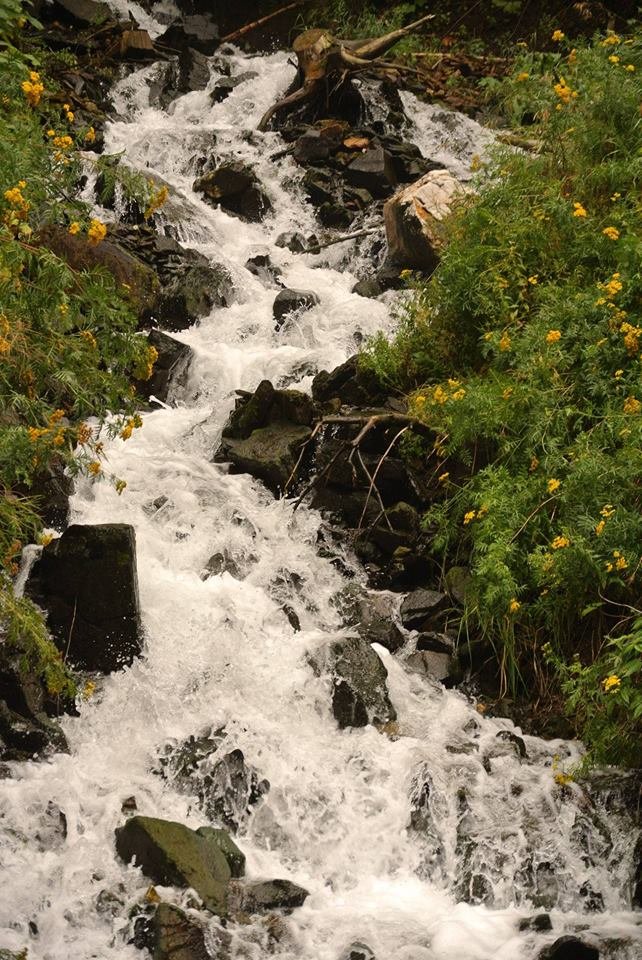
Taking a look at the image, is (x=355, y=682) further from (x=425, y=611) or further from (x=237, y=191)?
(x=237, y=191)

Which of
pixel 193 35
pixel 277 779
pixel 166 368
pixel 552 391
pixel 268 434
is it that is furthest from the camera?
pixel 193 35

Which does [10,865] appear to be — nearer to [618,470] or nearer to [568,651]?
[568,651]

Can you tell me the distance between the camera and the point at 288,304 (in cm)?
907

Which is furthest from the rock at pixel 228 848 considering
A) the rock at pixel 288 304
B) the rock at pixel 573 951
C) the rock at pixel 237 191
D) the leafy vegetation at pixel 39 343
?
the rock at pixel 237 191

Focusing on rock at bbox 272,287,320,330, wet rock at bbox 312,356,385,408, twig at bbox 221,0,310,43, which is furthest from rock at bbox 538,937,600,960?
twig at bbox 221,0,310,43

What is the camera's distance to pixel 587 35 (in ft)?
46.0

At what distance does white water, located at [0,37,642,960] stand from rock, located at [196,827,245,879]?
10 centimetres

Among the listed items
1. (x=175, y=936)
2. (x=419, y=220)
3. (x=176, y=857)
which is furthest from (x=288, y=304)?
(x=175, y=936)

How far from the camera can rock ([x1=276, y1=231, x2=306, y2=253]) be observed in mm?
10406

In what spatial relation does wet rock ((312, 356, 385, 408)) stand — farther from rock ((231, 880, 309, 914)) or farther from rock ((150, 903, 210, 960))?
rock ((150, 903, 210, 960))

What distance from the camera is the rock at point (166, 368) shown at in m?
8.27

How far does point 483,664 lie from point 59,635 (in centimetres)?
233

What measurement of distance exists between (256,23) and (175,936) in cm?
1336

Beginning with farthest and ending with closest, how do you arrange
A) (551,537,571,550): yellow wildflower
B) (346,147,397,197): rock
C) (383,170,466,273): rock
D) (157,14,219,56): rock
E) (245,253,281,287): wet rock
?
(157,14,219,56): rock
(346,147,397,197): rock
(245,253,281,287): wet rock
(383,170,466,273): rock
(551,537,571,550): yellow wildflower
